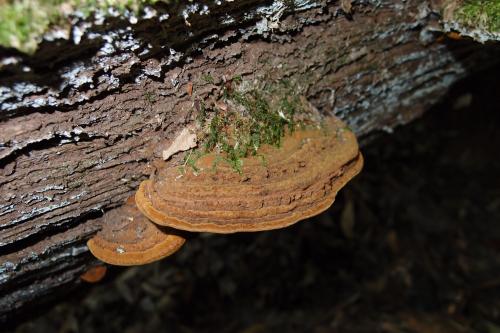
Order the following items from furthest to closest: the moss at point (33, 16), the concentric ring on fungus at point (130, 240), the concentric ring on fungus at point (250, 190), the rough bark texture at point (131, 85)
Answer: the concentric ring on fungus at point (130, 240) → the concentric ring on fungus at point (250, 190) → the rough bark texture at point (131, 85) → the moss at point (33, 16)

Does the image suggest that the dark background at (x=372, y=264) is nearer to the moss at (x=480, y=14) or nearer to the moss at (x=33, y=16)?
the moss at (x=480, y=14)

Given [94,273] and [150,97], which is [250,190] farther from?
[94,273]

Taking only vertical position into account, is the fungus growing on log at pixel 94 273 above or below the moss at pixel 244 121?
below

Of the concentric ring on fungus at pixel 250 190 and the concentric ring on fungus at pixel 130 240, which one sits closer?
the concentric ring on fungus at pixel 250 190

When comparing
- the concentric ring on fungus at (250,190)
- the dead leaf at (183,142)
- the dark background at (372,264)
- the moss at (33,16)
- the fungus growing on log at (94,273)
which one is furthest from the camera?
the dark background at (372,264)

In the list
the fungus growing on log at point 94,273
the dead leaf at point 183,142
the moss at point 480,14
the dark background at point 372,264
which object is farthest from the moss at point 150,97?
the dark background at point 372,264

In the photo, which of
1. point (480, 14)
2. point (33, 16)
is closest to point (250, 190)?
point (33, 16)

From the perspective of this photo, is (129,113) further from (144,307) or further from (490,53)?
(144,307)

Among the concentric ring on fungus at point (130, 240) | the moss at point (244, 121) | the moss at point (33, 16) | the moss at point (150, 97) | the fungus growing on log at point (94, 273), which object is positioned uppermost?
the moss at point (33, 16)

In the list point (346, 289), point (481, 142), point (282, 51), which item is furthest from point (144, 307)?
point (481, 142)
